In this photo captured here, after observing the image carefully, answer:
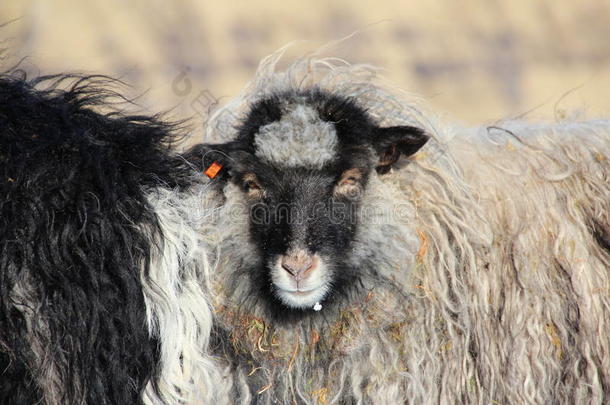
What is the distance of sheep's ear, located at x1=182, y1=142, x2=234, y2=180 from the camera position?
3324 mm

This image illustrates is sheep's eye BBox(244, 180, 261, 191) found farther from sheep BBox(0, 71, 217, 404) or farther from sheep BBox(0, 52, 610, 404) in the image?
sheep BBox(0, 71, 217, 404)

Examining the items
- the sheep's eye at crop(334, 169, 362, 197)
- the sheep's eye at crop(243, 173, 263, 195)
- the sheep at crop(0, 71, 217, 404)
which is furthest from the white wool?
the sheep's eye at crop(334, 169, 362, 197)

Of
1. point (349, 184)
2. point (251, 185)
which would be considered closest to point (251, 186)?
point (251, 185)

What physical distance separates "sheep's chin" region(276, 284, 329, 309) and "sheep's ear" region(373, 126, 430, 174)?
1.97 feet

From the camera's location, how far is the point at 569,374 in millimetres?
3354

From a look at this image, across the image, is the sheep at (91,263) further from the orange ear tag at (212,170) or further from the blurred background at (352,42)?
the blurred background at (352,42)

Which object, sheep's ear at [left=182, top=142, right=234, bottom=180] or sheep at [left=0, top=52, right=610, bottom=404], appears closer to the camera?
sheep at [left=0, top=52, right=610, bottom=404]

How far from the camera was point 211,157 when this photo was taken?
3.36 m

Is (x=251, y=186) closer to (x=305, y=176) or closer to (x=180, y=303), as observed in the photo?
(x=305, y=176)

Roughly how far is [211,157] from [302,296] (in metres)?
0.68

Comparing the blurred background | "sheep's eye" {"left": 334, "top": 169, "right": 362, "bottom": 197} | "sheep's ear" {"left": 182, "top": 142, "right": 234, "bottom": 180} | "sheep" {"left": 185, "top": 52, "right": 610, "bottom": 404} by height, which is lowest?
"sheep" {"left": 185, "top": 52, "right": 610, "bottom": 404}

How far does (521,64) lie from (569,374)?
655cm

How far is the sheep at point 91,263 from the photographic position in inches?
102

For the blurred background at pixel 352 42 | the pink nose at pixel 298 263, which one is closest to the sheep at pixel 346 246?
the pink nose at pixel 298 263
